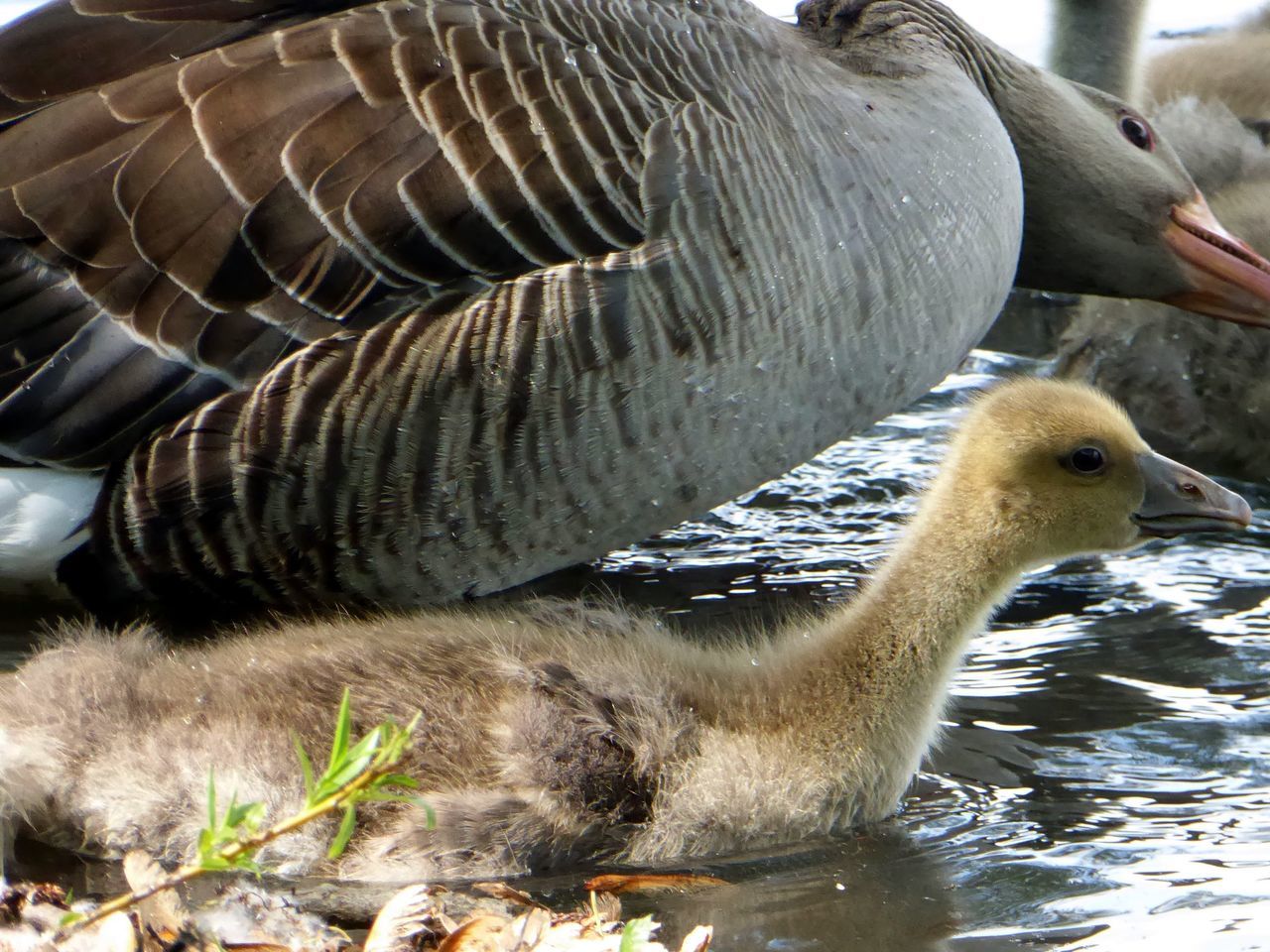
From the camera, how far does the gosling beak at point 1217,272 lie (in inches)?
219

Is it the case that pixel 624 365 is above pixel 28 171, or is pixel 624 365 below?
below

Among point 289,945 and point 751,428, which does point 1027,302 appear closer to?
point 751,428

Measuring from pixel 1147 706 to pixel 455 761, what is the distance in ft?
6.13

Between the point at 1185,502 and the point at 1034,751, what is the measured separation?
2.18 ft

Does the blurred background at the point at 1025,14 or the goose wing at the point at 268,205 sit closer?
the goose wing at the point at 268,205

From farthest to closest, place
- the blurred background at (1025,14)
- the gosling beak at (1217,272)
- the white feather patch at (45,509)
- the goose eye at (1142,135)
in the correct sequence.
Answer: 1. the blurred background at (1025,14)
2. the goose eye at (1142,135)
3. the gosling beak at (1217,272)
4. the white feather patch at (45,509)

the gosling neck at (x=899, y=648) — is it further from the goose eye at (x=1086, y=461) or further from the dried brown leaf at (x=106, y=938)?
the dried brown leaf at (x=106, y=938)

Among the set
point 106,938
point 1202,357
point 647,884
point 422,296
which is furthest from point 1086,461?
point 106,938

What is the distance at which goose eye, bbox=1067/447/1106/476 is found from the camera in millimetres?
4191

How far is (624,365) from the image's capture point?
438 centimetres

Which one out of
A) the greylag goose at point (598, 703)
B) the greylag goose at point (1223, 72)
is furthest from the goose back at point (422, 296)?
the greylag goose at point (1223, 72)

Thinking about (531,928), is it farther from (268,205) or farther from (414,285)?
(268,205)

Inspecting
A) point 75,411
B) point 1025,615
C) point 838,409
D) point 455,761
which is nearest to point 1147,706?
point 1025,615

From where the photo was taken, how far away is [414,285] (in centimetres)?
428
